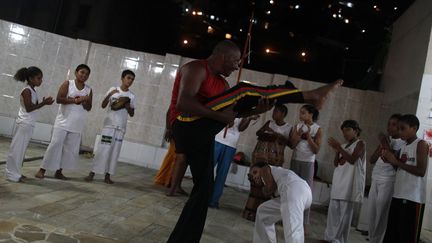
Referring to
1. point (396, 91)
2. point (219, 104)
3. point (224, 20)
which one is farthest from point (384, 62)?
point (219, 104)

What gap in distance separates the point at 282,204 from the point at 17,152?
3.48 m

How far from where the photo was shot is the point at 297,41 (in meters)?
10.9

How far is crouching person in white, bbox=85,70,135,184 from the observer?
5918mm

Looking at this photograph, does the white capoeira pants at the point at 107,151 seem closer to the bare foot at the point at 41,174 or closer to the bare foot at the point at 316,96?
the bare foot at the point at 41,174

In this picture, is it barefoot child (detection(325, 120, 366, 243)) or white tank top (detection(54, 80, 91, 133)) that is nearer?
barefoot child (detection(325, 120, 366, 243))

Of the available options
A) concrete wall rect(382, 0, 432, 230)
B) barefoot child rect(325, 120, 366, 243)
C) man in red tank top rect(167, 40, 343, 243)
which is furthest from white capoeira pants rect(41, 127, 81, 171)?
concrete wall rect(382, 0, 432, 230)

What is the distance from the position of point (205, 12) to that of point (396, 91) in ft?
20.1

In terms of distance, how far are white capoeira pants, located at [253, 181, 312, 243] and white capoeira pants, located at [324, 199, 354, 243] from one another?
1.35m

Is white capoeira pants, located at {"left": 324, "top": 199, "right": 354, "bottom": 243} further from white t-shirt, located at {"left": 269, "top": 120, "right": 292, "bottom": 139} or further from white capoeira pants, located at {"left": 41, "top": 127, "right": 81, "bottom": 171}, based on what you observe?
white capoeira pants, located at {"left": 41, "top": 127, "right": 81, "bottom": 171}

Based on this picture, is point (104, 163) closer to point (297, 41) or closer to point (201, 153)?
point (201, 153)

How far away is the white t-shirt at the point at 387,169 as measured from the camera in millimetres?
4734

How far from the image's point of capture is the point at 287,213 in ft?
11.0

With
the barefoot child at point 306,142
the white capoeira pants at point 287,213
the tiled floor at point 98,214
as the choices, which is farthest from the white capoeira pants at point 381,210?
the white capoeira pants at point 287,213

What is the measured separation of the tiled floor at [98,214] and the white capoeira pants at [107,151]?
0.77 ft
